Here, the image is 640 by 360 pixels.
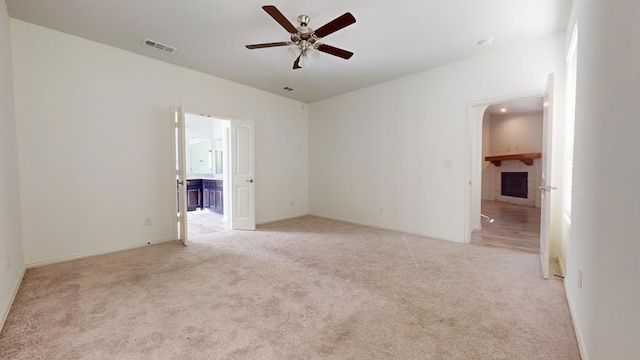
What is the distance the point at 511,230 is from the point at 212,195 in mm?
6746

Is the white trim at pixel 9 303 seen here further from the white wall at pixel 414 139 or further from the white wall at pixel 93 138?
the white wall at pixel 414 139

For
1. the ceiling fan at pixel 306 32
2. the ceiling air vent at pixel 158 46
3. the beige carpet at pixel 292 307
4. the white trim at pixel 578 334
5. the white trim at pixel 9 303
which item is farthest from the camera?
the ceiling air vent at pixel 158 46

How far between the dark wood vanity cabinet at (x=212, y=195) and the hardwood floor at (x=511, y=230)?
556cm

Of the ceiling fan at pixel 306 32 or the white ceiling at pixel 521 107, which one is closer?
the ceiling fan at pixel 306 32

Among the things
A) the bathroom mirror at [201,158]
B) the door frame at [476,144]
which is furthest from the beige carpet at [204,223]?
the door frame at [476,144]

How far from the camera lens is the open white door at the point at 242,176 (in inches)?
197

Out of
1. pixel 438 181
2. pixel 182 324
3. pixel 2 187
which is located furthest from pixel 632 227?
pixel 2 187

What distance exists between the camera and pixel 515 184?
8.15 m

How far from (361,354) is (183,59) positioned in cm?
445

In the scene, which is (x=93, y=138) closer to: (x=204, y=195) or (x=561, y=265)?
(x=204, y=195)

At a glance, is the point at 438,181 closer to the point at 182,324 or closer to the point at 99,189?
the point at 182,324

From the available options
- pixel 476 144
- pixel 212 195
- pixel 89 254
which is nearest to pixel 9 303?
pixel 89 254

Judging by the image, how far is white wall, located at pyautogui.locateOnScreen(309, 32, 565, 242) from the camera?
3588 millimetres

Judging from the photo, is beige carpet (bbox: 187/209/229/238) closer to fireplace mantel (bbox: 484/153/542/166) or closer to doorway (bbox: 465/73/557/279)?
doorway (bbox: 465/73/557/279)
